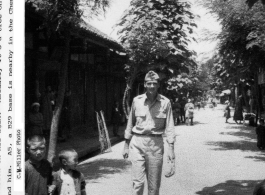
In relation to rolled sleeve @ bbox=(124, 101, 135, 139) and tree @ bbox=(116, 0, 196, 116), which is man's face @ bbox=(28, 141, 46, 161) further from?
tree @ bbox=(116, 0, 196, 116)

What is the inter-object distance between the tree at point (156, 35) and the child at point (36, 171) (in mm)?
14188

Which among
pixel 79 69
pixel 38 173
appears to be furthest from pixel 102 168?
pixel 79 69

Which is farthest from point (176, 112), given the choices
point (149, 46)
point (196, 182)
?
point (196, 182)

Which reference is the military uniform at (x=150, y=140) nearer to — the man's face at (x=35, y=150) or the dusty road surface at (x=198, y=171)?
the dusty road surface at (x=198, y=171)

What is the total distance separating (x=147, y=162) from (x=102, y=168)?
4761 mm

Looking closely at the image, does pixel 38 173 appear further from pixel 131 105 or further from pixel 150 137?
pixel 131 105

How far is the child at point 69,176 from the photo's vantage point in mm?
4262

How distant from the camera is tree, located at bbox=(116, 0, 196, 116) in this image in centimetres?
1798

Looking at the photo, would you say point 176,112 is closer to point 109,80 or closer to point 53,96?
point 109,80

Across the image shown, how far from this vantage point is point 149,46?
1808cm

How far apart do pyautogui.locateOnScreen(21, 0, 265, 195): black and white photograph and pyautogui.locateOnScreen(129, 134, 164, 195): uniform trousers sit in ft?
0.04

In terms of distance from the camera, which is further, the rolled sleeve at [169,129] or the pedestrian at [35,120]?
the pedestrian at [35,120]

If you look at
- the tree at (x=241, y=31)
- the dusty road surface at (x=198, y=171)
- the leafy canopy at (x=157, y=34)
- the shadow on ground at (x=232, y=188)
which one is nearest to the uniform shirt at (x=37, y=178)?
the dusty road surface at (x=198, y=171)

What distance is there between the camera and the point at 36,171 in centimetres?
382
